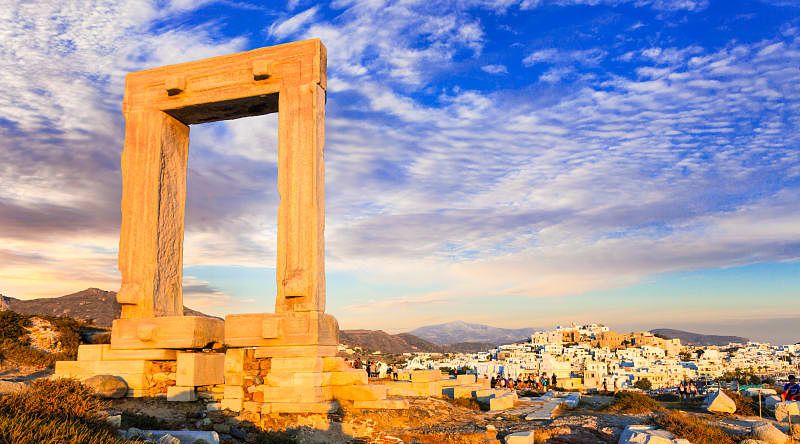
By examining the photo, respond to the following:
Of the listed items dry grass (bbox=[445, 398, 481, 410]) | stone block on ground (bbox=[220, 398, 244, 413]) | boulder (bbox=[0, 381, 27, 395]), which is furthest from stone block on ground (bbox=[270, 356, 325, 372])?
dry grass (bbox=[445, 398, 481, 410])

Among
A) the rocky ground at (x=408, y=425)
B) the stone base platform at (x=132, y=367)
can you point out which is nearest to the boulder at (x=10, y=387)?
the rocky ground at (x=408, y=425)

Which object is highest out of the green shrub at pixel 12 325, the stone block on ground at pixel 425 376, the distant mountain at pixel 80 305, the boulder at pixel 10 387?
the distant mountain at pixel 80 305

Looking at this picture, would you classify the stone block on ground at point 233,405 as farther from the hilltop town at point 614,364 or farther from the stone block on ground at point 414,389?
the hilltop town at point 614,364

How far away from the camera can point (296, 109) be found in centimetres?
1088

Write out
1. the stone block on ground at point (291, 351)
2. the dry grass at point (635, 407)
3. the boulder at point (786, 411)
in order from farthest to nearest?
the dry grass at point (635, 407) → the boulder at point (786, 411) → the stone block on ground at point (291, 351)

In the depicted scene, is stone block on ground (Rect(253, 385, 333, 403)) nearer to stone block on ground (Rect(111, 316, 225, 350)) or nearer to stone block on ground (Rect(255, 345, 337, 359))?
stone block on ground (Rect(255, 345, 337, 359))

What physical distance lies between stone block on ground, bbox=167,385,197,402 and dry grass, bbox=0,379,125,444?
8.39 feet

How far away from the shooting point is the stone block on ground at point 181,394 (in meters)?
10.1

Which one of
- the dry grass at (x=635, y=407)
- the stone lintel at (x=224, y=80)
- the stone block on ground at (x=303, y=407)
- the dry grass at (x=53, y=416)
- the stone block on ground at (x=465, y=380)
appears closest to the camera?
the dry grass at (x=53, y=416)

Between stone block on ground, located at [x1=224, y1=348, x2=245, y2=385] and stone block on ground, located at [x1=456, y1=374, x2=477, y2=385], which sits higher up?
stone block on ground, located at [x1=224, y1=348, x2=245, y2=385]

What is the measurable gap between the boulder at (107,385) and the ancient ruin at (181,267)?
0.79ft

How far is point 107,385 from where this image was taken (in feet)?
33.0

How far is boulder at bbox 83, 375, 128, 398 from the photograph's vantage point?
32.7 feet

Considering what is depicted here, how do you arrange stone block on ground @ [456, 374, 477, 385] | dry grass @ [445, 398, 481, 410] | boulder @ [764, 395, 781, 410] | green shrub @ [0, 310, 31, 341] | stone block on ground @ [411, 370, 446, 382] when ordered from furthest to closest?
1. green shrub @ [0, 310, 31, 341]
2. stone block on ground @ [456, 374, 477, 385]
3. stone block on ground @ [411, 370, 446, 382]
4. boulder @ [764, 395, 781, 410]
5. dry grass @ [445, 398, 481, 410]
